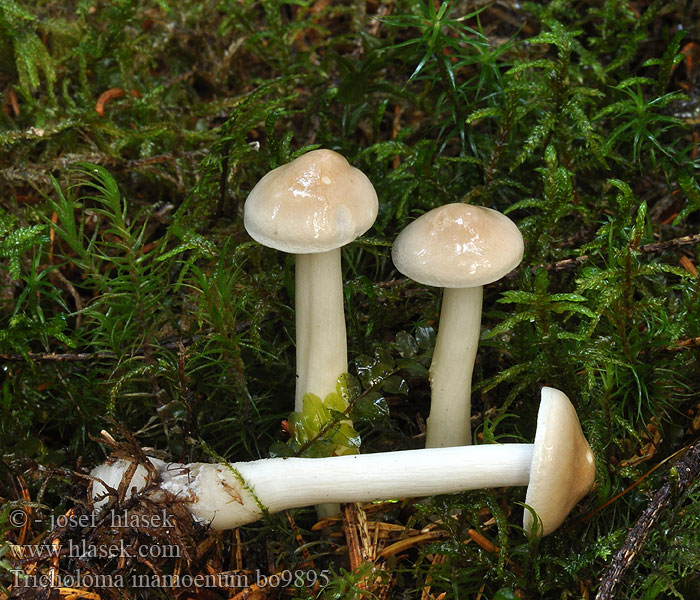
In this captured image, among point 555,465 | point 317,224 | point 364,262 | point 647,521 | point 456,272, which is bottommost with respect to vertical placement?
point 647,521

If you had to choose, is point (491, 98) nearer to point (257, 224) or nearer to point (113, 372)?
point (257, 224)

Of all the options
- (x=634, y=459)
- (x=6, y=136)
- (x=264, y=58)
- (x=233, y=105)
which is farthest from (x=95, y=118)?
(x=634, y=459)

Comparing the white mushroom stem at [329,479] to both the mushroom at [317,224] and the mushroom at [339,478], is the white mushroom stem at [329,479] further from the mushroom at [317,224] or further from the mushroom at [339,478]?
the mushroom at [317,224]

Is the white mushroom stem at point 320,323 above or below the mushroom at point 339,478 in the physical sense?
above

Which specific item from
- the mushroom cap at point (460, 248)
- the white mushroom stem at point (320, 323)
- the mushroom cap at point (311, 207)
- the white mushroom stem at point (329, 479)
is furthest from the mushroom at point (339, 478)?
the mushroom cap at point (311, 207)

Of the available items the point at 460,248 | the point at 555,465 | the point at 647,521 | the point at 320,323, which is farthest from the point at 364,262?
the point at 647,521

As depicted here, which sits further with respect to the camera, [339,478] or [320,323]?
[320,323]

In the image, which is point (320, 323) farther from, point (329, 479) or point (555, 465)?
point (555, 465)
